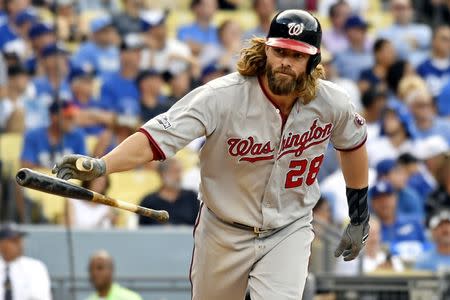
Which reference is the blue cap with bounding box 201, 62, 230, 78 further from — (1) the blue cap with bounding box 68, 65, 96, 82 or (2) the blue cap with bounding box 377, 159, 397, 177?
(2) the blue cap with bounding box 377, 159, 397, 177

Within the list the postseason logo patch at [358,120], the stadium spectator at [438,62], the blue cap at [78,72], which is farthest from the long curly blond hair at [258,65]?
the stadium spectator at [438,62]

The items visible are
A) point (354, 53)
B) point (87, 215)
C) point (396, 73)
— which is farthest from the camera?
point (354, 53)

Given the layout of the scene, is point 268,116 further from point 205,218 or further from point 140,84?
point 140,84

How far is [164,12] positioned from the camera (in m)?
15.3

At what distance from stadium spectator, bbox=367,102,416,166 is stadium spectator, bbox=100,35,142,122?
8.11 ft

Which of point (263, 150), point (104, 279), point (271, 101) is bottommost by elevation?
point (104, 279)

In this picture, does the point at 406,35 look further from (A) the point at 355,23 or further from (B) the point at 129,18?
(B) the point at 129,18

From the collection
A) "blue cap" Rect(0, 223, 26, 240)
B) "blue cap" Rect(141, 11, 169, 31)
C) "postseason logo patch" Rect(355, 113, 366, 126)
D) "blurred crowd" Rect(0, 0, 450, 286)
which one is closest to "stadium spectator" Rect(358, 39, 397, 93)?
"blurred crowd" Rect(0, 0, 450, 286)

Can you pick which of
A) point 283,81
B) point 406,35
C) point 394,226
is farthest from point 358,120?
point 406,35

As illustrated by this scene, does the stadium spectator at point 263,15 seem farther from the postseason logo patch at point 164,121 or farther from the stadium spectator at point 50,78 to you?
the postseason logo patch at point 164,121

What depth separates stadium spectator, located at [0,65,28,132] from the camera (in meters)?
13.0

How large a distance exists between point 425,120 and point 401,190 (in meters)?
1.60

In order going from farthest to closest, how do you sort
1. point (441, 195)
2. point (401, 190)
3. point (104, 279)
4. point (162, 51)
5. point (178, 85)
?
point (162, 51)
point (178, 85)
point (441, 195)
point (401, 190)
point (104, 279)

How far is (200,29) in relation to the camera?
15.3 m
